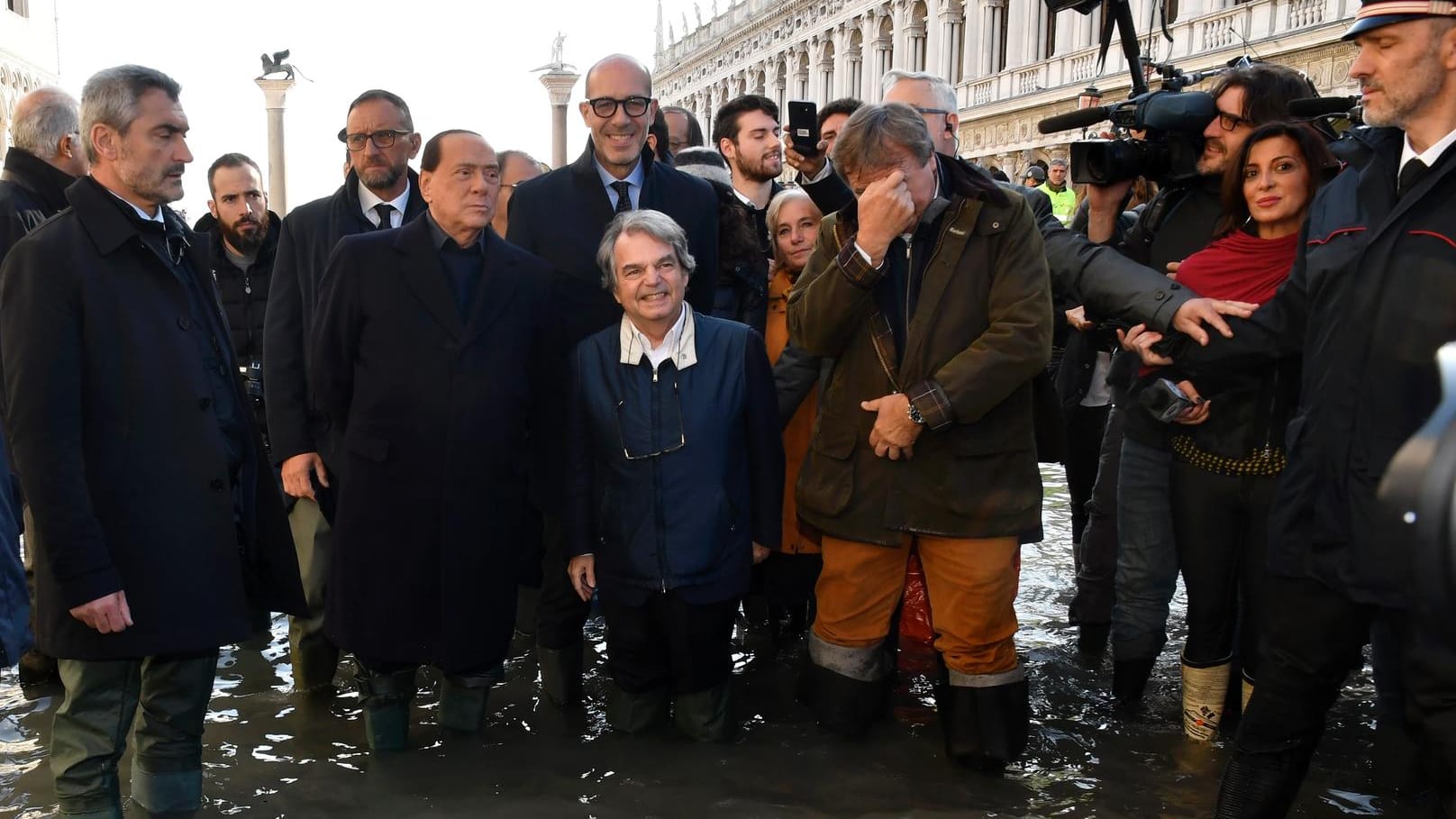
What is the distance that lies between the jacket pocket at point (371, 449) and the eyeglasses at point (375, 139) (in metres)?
1.33

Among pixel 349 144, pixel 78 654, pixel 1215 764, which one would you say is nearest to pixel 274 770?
pixel 78 654

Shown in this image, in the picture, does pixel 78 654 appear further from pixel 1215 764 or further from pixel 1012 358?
pixel 1215 764

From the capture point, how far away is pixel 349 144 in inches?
175

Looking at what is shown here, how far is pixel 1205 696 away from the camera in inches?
149

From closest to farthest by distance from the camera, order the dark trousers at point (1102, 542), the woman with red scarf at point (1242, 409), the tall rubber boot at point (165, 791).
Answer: the tall rubber boot at point (165, 791)
the woman with red scarf at point (1242, 409)
the dark trousers at point (1102, 542)

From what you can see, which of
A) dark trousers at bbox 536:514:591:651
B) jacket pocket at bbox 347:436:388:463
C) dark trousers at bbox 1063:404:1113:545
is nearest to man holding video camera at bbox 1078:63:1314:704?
dark trousers at bbox 1063:404:1113:545

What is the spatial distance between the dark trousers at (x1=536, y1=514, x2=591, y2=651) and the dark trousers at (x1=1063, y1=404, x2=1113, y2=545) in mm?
2376

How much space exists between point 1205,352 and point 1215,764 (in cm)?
136

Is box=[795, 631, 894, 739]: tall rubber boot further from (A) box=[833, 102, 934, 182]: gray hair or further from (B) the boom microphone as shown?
(B) the boom microphone

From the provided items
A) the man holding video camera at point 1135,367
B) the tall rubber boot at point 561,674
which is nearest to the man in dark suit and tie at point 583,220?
the tall rubber boot at point 561,674

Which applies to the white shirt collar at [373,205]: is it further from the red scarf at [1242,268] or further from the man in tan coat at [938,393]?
the red scarf at [1242,268]

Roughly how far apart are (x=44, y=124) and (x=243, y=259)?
1.18 m

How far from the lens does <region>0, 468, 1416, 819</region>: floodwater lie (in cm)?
342

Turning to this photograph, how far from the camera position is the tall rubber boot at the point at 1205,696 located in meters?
3.75
